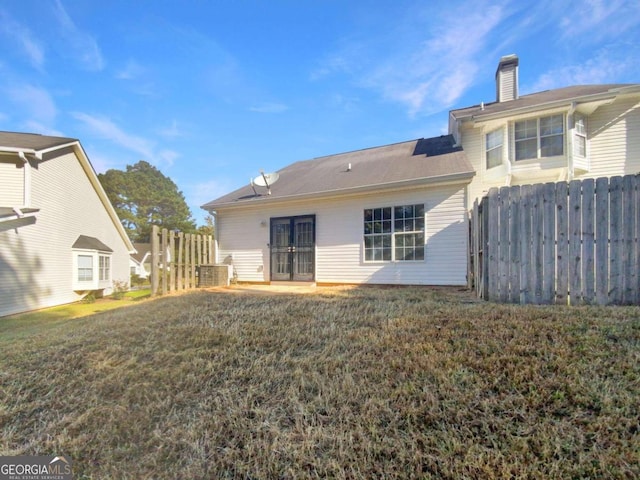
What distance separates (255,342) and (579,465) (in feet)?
8.74

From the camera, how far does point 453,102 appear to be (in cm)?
1237

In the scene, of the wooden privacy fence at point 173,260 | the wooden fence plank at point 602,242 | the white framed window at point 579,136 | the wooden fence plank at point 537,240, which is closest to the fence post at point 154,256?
the wooden privacy fence at point 173,260

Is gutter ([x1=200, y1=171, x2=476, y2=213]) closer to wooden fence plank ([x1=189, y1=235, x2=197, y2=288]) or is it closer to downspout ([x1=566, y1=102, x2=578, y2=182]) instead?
wooden fence plank ([x1=189, y1=235, x2=197, y2=288])

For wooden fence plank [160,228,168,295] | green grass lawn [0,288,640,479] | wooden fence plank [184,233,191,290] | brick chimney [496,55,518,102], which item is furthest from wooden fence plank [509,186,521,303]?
brick chimney [496,55,518,102]

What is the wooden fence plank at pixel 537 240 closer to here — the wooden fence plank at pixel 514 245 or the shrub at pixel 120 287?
the wooden fence plank at pixel 514 245

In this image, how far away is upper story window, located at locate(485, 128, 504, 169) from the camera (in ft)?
32.1

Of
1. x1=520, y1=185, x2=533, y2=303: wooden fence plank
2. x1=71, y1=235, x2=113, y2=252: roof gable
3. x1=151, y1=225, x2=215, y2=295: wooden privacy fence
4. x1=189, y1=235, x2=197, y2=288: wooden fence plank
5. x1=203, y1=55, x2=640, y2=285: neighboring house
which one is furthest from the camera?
x1=71, y1=235, x2=113, y2=252: roof gable

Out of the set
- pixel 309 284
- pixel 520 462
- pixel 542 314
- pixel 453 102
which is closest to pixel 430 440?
pixel 520 462

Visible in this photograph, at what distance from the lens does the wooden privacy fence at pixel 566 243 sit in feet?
13.2

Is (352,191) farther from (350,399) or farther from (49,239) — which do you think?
(49,239)

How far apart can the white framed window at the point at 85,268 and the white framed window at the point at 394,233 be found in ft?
42.0

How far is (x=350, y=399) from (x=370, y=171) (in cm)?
854

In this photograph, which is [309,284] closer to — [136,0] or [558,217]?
[558,217]

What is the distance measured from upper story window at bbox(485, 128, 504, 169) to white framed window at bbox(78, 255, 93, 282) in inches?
666
